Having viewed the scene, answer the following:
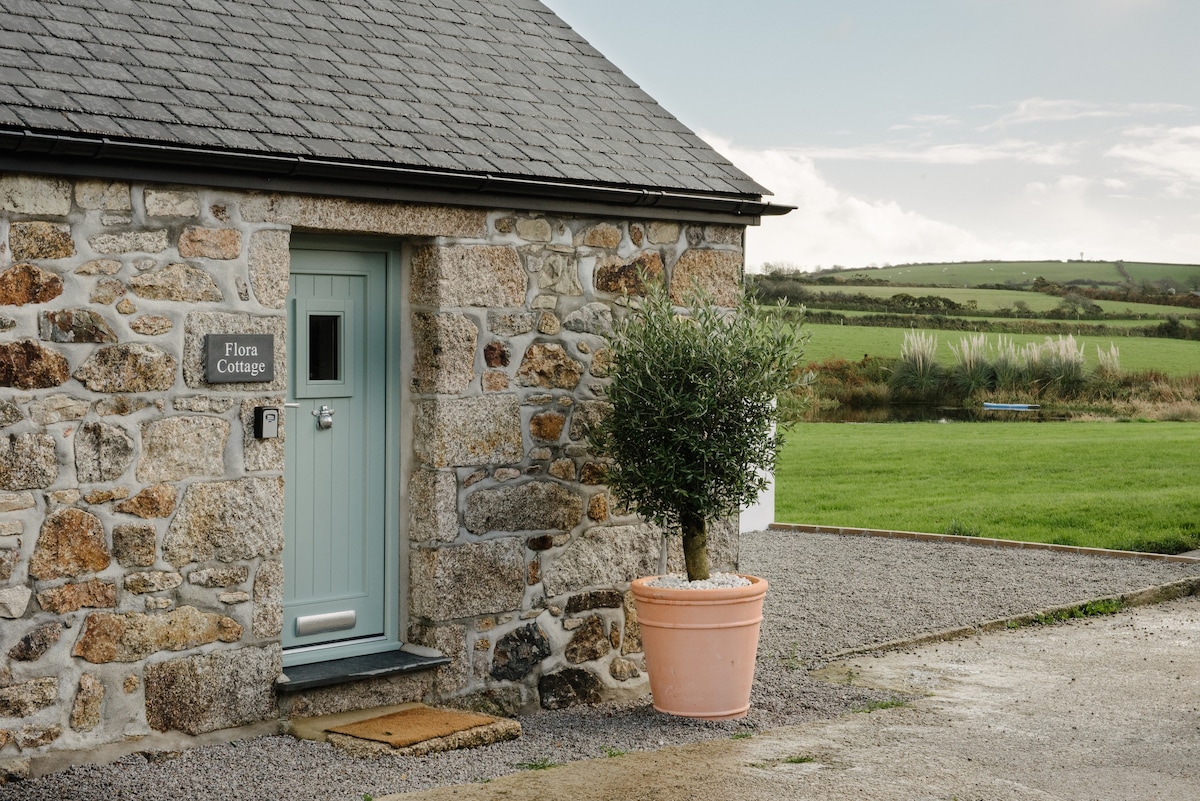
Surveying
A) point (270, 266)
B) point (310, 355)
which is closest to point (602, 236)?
point (310, 355)

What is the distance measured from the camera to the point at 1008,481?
18.3m

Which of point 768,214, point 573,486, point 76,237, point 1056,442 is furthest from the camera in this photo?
point 1056,442

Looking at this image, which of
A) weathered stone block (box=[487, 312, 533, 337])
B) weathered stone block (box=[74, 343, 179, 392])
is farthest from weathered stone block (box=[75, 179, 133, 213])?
weathered stone block (box=[487, 312, 533, 337])

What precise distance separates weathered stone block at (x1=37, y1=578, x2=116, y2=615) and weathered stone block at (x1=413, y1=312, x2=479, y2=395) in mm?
1897

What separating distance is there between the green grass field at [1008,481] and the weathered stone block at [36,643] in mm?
10937

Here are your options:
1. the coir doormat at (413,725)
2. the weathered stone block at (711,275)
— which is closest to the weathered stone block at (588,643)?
the coir doormat at (413,725)

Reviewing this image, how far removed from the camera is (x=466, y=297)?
674 cm

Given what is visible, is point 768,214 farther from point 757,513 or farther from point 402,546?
point 757,513

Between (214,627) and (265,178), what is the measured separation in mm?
2072

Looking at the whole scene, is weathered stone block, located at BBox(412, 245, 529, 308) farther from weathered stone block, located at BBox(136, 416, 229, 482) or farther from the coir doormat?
the coir doormat

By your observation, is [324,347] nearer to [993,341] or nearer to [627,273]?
[627,273]

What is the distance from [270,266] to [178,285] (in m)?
0.45

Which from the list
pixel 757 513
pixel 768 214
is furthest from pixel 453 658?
pixel 757 513

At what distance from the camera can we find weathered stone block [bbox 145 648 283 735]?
5731 mm
